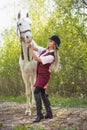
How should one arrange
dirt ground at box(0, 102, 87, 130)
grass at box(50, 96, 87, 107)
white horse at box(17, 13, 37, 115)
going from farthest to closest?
grass at box(50, 96, 87, 107), white horse at box(17, 13, 37, 115), dirt ground at box(0, 102, 87, 130)

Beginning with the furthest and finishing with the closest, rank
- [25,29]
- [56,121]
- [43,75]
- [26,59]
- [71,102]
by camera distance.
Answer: [71,102], [26,59], [25,29], [43,75], [56,121]

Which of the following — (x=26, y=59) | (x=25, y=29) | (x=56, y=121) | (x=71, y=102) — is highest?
(x=25, y=29)

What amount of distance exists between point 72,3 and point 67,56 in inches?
280

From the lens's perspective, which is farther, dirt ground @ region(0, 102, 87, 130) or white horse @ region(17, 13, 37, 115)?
white horse @ region(17, 13, 37, 115)

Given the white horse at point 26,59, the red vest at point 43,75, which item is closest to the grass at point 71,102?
the white horse at point 26,59

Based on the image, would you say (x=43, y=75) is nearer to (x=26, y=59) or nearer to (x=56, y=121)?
(x=56, y=121)

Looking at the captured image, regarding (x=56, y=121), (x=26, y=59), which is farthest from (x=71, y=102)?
(x=56, y=121)

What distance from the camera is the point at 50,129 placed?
6.30 meters

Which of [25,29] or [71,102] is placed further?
[71,102]

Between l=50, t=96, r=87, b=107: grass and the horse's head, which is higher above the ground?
the horse's head

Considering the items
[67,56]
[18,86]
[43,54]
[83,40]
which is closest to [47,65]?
[43,54]

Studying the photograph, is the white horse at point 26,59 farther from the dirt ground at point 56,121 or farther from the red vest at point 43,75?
the red vest at point 43,75

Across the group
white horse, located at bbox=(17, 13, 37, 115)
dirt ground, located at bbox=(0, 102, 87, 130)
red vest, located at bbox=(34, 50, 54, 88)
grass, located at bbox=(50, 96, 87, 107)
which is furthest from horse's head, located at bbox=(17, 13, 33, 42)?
grass, located at bbox=(50, 96, 87, 107)

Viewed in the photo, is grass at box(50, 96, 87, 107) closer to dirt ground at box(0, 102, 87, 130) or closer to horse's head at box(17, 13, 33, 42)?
dirt ground at box(0, 102, 87, 130)
